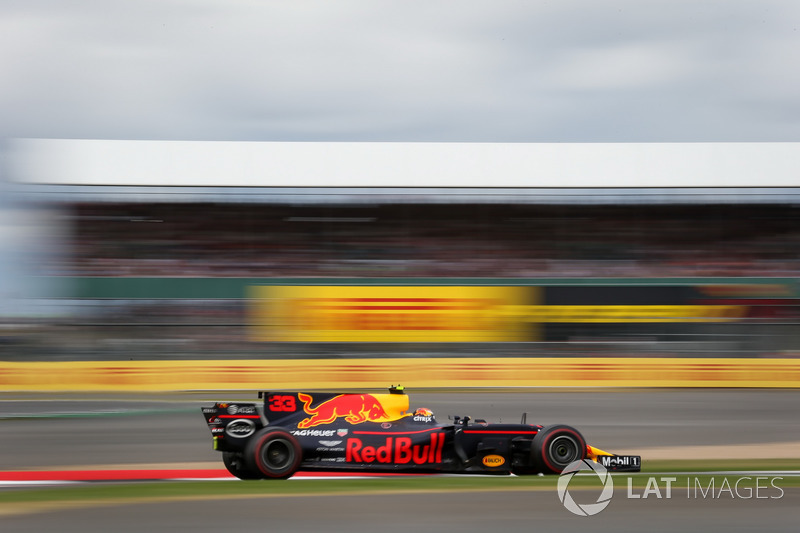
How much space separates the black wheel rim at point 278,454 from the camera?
6391 mm

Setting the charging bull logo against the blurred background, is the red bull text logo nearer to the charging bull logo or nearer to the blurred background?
the charging bull logo

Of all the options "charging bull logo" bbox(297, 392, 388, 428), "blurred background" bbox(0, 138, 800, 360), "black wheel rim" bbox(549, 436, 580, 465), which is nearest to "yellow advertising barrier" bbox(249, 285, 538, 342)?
"blurred background" bbox(0, 138, 800, 360)

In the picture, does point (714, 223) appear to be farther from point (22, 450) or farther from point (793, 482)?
point (22, 450)

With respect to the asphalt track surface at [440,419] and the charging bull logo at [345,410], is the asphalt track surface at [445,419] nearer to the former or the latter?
the asphalt track surface at [440,419]

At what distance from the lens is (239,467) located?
6547mm

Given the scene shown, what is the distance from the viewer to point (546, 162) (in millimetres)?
18094

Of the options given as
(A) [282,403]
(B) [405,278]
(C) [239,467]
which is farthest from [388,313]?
(C) [239,467]

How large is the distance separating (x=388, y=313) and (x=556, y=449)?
10.5 meters

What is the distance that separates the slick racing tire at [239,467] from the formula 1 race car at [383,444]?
11 millimetres

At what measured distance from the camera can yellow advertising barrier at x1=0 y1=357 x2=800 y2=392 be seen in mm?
14484

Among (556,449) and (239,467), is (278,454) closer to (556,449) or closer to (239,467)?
(239,467)

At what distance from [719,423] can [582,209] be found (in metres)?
8.22

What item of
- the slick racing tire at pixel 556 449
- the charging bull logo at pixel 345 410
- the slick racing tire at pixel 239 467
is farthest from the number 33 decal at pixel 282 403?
the slick racing tire at pixel 556 449

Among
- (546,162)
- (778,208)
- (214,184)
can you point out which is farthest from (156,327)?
(778,208)
